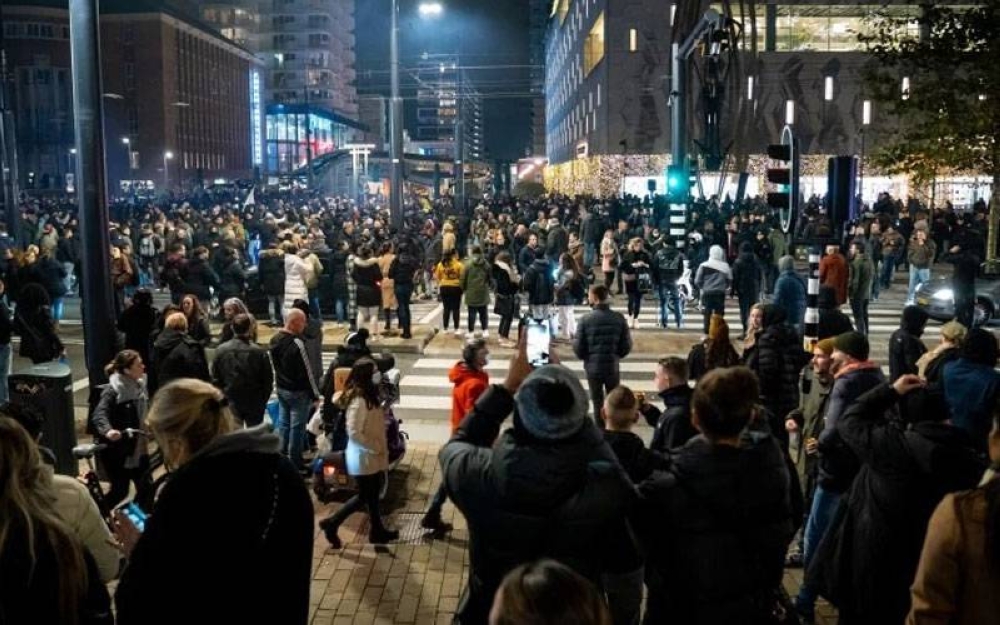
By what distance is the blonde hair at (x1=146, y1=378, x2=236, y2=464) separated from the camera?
344cm

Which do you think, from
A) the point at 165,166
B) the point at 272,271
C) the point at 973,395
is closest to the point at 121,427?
the point at 973,395

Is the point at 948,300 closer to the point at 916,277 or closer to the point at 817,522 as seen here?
the point at 916,277

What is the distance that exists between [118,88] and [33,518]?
108671 millimetres

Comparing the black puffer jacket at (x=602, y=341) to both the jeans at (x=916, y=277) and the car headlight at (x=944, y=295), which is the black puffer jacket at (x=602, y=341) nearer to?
the car headlight at (x=944, y=295)

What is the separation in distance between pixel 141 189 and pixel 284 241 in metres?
85.7

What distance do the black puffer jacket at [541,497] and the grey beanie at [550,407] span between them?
2.0 inches

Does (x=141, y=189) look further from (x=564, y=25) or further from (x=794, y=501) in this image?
(x=794, y=501)

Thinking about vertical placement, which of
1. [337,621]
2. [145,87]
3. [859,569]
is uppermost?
[145,87]

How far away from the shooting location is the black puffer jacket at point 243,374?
8438 mm

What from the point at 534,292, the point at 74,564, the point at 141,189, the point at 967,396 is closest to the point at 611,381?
the point at 967,396

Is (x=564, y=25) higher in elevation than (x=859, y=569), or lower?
higher

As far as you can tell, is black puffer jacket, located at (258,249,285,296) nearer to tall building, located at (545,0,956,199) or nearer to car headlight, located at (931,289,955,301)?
car headlight, located at (931,289,955,301)

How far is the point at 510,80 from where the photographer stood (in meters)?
184

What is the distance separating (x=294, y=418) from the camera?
29.5 ft
